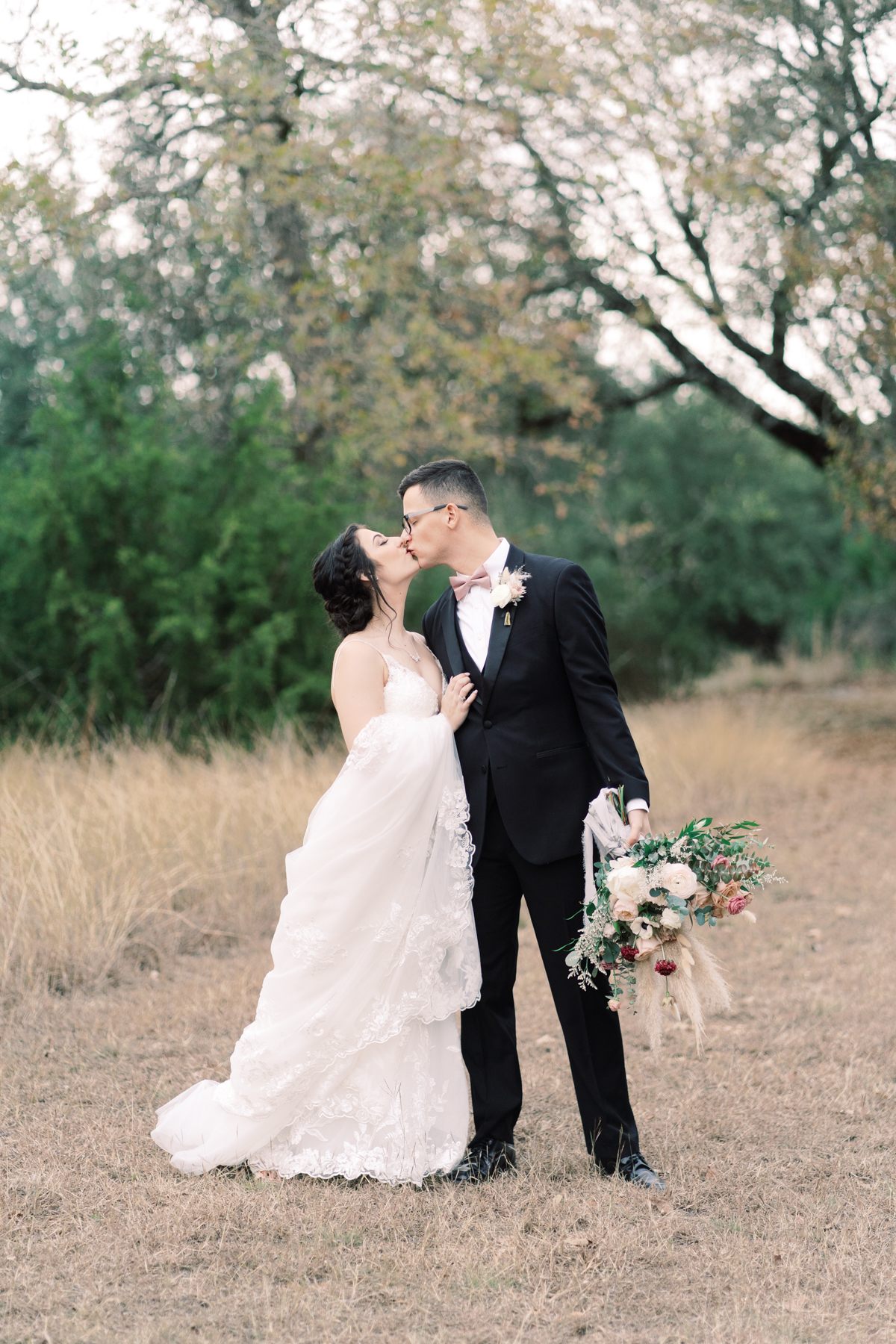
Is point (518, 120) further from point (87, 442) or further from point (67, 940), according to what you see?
point (67, 940)

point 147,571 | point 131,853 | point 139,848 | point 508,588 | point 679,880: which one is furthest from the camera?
point 147,571

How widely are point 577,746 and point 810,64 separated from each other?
369 inches

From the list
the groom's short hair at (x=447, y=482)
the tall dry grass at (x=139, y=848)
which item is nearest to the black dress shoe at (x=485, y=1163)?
the groom's short hair at (x=447, y=482)

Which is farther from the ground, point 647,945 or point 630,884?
point 630,884

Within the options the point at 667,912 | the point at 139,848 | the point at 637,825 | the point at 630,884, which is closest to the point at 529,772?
the point at 637,825

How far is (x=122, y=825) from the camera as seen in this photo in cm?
672

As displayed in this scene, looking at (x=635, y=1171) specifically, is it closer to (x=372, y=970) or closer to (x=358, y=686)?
(x=372, y=970)

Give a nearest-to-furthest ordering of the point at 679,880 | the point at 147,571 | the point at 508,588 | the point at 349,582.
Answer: the point at 679,880 < the point at 508,588 < the point at 349,582 < the point at 147,571

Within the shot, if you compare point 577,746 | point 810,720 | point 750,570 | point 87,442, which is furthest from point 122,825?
point 750,570

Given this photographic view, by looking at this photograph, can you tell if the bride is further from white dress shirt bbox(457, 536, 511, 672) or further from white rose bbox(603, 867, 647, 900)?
white rose bbox(603, 867, 647, 900)

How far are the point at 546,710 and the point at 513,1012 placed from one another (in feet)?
3.29

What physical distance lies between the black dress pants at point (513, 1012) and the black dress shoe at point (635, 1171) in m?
0.02

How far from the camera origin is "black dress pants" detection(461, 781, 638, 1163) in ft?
12.0

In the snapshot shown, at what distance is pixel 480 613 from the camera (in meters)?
3.85
